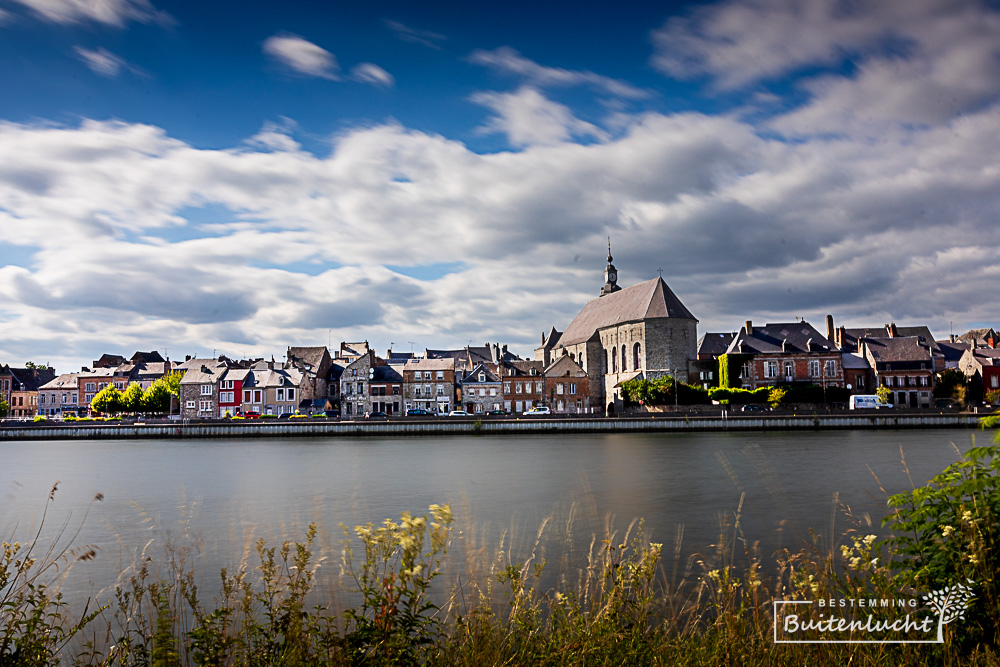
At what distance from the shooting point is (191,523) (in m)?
18.2

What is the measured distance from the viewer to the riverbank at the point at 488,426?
5444cm

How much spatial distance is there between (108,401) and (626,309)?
2277 inches

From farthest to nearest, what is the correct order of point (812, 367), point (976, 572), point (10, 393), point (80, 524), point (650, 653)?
1. point (10, 393)
2. point (812, 367)
3. point (80, 524)
4. point (650, 653)
5. point (976, 572)

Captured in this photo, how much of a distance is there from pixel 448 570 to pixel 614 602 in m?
7.14

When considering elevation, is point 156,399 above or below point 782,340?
below

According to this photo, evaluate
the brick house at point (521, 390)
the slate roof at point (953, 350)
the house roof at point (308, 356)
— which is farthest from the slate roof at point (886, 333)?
the house roof at point (308, 356)

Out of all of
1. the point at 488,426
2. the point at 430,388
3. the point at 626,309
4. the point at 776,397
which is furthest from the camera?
the point at 626,309

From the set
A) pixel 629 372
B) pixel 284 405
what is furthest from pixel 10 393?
pixel 629 372

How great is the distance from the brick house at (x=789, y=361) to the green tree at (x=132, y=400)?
63.7 metres

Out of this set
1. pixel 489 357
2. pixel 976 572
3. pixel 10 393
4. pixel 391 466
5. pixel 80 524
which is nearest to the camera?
pixel 976 572

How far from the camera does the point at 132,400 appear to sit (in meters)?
79.8

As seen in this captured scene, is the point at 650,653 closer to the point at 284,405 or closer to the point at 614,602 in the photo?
the point at 614,602

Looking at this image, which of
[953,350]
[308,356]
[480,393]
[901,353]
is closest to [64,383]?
[308,356]

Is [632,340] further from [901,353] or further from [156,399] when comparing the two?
[156,399]
